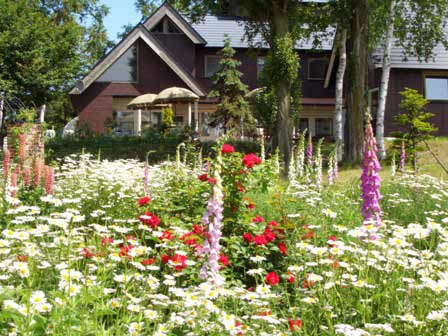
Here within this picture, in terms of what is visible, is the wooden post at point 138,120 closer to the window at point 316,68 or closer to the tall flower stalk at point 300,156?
the window at point 316,68

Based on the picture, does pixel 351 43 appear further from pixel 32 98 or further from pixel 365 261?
pixel 32 98

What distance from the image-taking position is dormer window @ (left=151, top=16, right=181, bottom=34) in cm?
2922

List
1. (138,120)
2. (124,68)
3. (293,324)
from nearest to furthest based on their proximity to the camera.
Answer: (293,324)
(138,120)
(124,68)

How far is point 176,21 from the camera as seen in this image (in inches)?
1128

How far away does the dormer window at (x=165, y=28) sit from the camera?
2922cm

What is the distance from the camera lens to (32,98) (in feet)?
96.7

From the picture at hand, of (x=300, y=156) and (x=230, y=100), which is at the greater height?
(x=230, y=100)

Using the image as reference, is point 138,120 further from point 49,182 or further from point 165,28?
point 49,182

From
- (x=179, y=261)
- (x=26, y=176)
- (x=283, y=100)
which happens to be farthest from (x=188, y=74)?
(x=179, y=261)

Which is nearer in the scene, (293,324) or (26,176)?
(293,324)

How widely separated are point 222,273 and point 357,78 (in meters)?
15.6

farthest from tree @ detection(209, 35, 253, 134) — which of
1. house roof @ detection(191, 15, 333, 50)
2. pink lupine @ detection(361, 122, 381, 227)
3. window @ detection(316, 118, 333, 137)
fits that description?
pink lupine @ detection(361, 122, 381, 227)

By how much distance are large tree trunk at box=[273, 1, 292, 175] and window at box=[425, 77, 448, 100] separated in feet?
34.0

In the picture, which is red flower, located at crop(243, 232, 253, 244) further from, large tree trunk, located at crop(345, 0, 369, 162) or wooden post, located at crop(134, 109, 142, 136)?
wooden post, located at crop(134, 109, 142, 136)
